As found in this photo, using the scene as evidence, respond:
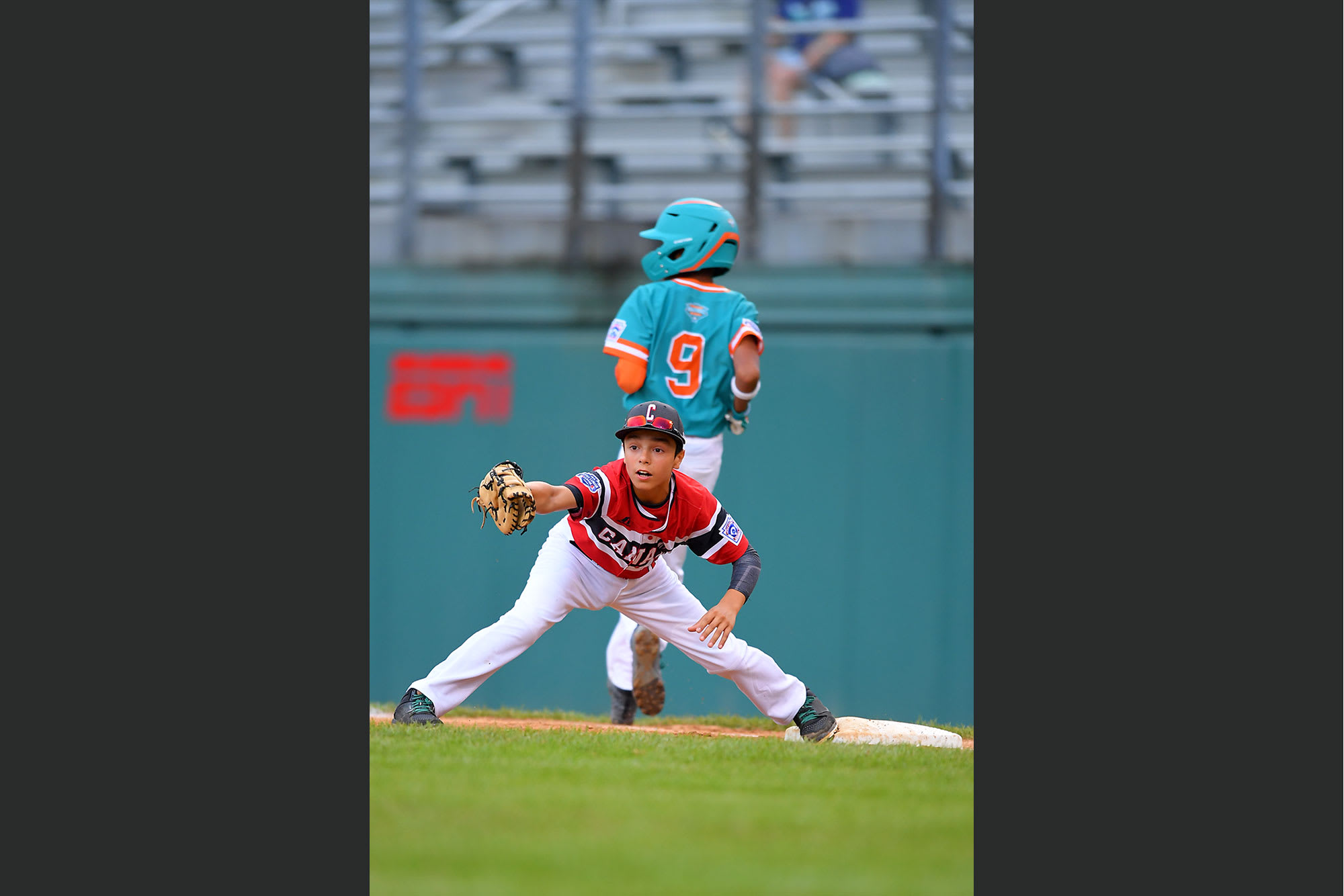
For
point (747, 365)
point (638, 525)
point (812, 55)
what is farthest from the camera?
point (812, 55)

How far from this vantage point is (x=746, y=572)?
4.99 meters

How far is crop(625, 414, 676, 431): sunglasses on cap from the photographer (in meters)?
4.70

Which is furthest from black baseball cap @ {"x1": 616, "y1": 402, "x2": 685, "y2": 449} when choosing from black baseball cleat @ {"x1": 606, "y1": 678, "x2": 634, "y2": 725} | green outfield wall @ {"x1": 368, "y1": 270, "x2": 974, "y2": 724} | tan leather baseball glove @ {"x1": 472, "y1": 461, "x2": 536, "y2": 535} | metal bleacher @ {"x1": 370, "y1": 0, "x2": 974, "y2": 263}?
metal bleacher @ {"x1": 370, "y1": 0, "x2": 974, "y2": 263}

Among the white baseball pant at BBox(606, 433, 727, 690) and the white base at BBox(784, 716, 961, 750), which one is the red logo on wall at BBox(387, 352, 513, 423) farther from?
the white base at BBox(784, 716, 961, 750)

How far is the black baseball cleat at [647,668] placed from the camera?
6000 millimetres

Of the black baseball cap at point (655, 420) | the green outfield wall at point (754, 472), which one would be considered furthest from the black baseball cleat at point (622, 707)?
the black baseball cap at point (655, 420)

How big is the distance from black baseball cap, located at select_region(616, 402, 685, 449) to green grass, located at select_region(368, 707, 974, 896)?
1101 millimetres

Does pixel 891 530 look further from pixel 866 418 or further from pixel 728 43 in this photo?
pixel 728 43

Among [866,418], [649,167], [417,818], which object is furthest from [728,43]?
[417,818]

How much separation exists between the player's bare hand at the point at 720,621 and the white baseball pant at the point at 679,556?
90cm

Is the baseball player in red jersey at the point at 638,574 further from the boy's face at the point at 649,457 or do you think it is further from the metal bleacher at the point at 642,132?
the metal bleacher at the point at 642,132

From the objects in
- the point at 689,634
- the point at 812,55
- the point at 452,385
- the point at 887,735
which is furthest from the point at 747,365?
the point at 812,55

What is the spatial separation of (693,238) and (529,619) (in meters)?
1.85

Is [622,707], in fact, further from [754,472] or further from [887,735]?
[754,472]
